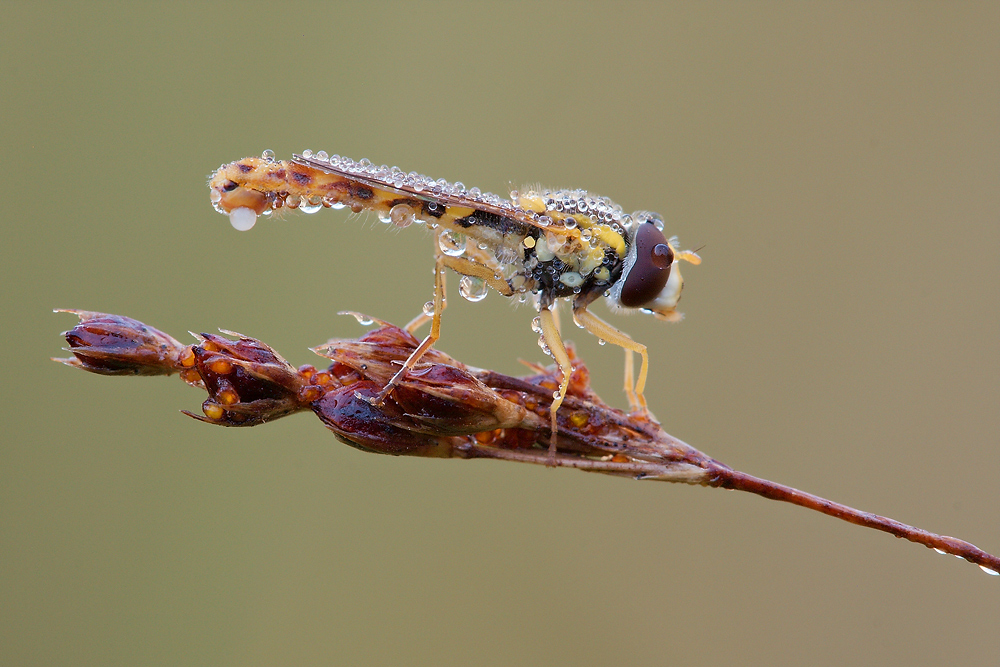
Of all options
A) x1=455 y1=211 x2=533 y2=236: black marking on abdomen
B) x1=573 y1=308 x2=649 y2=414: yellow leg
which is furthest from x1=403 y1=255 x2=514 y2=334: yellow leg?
x1=573 y1=308 x2=649 y2=414: yellow leg

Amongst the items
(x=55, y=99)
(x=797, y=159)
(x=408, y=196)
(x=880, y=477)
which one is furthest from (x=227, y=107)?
(x=880, y=477)

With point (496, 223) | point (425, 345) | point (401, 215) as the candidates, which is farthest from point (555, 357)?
point (401, 215)

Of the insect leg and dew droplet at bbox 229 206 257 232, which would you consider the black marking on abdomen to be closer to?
the insect leg

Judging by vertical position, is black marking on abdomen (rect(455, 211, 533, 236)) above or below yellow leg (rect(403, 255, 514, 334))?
above

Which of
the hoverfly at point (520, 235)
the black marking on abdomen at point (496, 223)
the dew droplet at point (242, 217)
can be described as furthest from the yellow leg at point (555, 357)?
the dew droplet at point (242, 217)

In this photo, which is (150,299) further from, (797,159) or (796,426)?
(797,159)

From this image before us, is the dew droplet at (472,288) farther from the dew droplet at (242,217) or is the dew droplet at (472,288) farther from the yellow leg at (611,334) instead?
the dew droplet at (242,217)

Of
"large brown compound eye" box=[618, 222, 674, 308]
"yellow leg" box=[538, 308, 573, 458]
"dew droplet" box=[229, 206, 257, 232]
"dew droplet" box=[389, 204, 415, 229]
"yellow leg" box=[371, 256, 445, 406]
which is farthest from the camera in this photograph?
"large brown compound eye" box=[618, 222, 674, 308]
